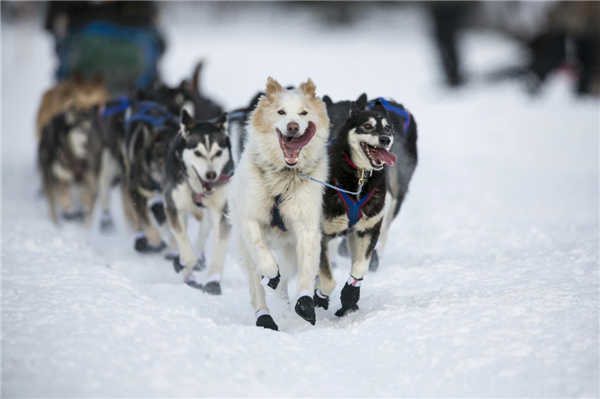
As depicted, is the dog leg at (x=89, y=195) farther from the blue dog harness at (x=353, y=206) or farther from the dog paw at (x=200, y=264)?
the blue dog harness at (x=353, y=206)

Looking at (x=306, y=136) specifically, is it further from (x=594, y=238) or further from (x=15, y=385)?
(x=594, y=238)

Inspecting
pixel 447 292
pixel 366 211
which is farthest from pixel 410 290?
pixel 366 211

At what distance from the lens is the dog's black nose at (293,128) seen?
138 inches

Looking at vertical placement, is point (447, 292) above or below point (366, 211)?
below

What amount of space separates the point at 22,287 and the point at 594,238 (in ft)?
13.2

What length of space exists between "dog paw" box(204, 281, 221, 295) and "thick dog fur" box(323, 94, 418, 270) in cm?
114

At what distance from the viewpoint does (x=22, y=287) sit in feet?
13.3

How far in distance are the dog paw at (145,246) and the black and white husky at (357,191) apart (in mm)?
2500

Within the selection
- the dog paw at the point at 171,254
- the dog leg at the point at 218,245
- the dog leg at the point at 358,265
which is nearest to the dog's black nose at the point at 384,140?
the dog leg at the point at 358,265

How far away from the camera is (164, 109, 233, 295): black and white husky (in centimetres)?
471

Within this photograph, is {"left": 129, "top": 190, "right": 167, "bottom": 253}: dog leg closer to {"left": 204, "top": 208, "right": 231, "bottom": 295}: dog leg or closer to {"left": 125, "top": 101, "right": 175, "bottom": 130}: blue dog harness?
{"left": 125, "top": 101, "right": 175, "bottom": 130}: blue dog harness

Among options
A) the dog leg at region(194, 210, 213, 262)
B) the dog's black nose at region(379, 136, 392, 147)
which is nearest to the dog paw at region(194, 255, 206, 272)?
the dog leg at region(194, 210, 213, 262)

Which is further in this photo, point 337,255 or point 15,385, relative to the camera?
point 337,255

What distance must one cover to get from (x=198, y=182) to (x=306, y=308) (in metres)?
1.72
